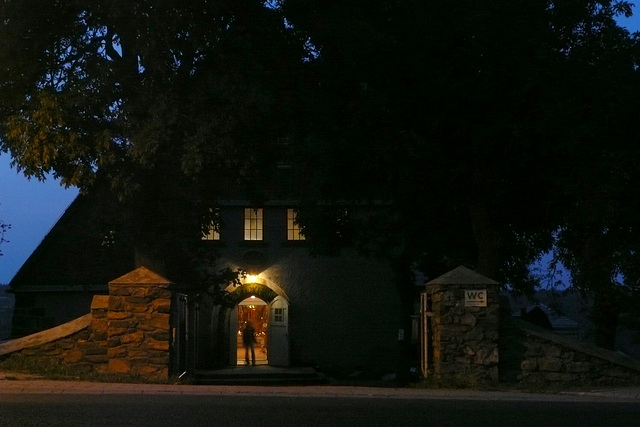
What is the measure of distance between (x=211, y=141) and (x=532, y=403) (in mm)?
8357

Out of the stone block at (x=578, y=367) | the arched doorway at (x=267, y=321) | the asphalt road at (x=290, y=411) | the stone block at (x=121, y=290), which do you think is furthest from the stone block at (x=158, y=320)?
the arched doorway at (x=267, y=321)

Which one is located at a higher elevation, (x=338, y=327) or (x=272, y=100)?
(x=272, y=100)

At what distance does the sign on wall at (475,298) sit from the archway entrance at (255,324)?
1729cm

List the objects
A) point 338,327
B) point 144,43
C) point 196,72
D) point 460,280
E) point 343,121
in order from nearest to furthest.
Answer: point 460,280
point 144,43
point 196,72
point 343,121
point 338,327

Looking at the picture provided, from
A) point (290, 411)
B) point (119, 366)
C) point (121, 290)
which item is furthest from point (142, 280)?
point (290, 411)

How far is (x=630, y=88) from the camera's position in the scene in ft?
67.4

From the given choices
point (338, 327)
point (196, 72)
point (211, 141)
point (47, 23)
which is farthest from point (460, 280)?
point (338, 327)

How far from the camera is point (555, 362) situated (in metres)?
15.7

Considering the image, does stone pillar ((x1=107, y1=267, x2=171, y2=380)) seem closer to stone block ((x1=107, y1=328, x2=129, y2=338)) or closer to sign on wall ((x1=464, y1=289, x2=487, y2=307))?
stone block ((x1=107, y1=328, x2=129, y2=338))

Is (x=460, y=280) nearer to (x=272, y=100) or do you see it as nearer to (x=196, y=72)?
(x=272, y=100)

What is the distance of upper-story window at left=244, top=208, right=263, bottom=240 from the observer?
1266 inches

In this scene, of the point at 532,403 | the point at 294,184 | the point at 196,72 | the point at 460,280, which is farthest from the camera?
the point at 294,184

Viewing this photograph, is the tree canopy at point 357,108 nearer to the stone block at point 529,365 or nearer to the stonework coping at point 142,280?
the stonework coping at point 142,280

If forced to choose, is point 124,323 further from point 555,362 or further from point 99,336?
point 555,362
